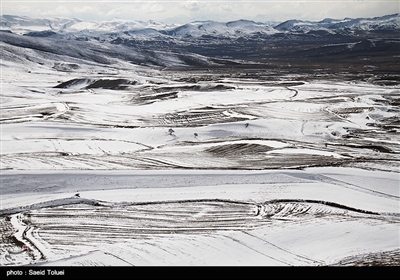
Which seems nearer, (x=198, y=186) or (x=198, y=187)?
(x=198, y=187)

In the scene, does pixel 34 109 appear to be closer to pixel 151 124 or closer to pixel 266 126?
pixel 151 124

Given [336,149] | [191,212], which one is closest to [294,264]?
[191,212]

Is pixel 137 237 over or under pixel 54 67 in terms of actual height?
under

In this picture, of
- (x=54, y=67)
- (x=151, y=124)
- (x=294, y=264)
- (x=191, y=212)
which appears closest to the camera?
(x=294, y=264)

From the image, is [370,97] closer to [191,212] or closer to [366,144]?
[366,144]

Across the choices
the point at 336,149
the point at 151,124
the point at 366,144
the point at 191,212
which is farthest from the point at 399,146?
the point at 151,124

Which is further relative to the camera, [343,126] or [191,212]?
[343,126]

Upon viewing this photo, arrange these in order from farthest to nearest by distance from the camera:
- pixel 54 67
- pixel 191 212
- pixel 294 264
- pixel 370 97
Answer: pixel 54 67 → pixel 370 97 → pixel 191 212 → pixel 294 264
